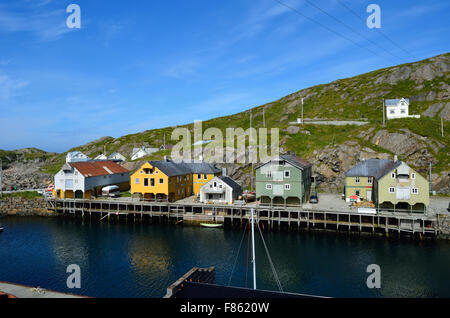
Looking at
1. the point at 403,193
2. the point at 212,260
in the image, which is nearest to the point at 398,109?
the point at 403,193

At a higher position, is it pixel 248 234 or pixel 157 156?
pixel 157 156

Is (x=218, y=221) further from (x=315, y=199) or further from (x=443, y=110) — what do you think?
(x=443, y=110)

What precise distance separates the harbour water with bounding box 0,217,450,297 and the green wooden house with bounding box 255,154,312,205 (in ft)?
25.6

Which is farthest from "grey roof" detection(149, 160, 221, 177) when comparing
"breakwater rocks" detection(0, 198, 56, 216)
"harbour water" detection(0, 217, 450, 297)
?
"breakwater rocks" detection(0, 198, 56, 216)

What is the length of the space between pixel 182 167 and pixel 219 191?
47.2ft

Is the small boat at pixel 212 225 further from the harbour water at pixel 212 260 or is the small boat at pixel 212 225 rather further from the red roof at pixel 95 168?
the red roof at pixel 95 168

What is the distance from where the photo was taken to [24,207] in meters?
68.3

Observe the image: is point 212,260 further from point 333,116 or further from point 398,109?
point 333,116

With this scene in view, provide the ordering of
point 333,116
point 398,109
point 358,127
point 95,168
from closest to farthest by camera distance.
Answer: point 95,168 → point 358,127 → point 398,109 → point 333,116

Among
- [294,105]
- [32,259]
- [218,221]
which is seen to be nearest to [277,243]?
[218,221]

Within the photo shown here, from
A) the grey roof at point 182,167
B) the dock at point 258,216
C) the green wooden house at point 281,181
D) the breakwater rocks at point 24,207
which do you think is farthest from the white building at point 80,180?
the green wooden house at point 281,181

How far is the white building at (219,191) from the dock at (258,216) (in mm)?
2217

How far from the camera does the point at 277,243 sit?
4509 cm
